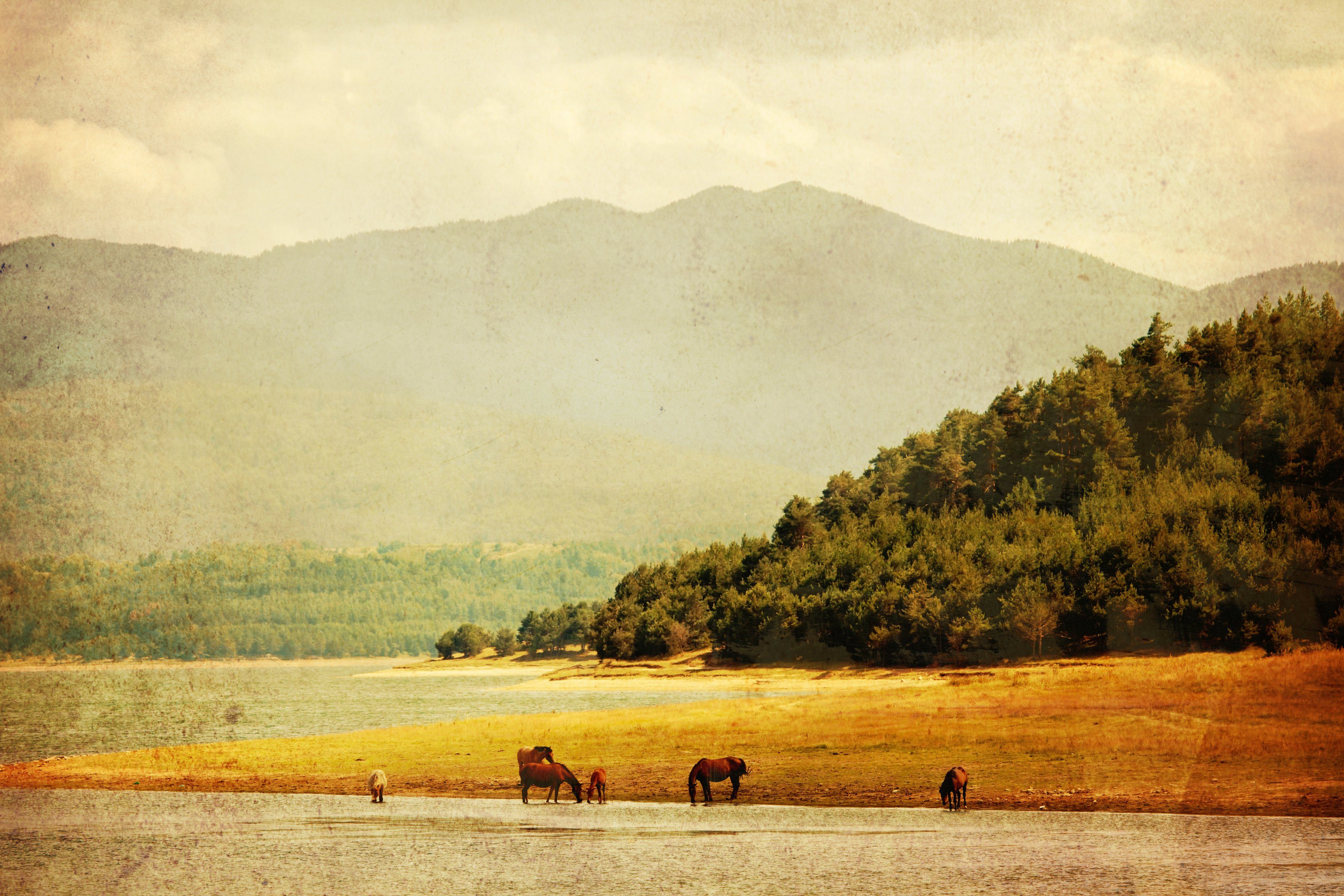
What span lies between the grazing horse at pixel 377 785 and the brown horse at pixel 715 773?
907 cm

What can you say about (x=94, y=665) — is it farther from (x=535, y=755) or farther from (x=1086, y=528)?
(x=1086, y=528)

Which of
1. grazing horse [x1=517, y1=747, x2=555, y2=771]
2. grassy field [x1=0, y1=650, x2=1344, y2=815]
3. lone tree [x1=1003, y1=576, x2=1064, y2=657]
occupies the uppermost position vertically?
lone tree [x1=1003, y1=576, x2=1064, y2=657]


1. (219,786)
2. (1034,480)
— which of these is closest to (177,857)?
(219,786)

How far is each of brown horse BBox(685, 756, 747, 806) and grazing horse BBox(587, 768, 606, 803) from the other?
2454 millimetres

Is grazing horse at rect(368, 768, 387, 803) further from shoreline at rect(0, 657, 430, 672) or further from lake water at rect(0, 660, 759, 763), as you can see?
shoreline at rect(0, 657, 430, 672)

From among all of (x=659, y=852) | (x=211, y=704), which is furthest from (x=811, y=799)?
(x=211, y=704)

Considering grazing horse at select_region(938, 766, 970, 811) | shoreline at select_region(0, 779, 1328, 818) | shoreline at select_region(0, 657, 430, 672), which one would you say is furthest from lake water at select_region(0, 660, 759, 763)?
grazing horse at select_region(938, 766, 970, 811)

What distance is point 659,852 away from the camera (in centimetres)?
2281

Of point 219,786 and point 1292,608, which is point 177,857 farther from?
point 1292,608

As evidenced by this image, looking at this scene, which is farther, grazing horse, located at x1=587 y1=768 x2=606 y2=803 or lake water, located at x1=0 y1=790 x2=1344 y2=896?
grazing horse, located at x1=587 y1=768 x2=606 y2=803

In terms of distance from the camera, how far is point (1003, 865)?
20.8 metres

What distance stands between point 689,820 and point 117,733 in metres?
51.7

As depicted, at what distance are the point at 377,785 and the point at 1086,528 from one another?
85.8m

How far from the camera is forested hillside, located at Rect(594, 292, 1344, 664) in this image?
82688mm
